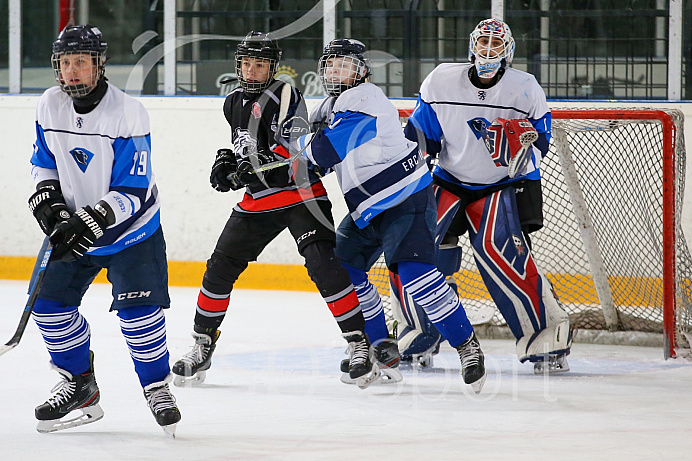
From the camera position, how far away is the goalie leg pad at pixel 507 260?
329 cm

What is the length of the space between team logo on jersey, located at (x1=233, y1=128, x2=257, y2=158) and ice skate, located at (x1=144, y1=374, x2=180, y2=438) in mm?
901

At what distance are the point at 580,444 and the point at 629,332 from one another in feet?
5.46

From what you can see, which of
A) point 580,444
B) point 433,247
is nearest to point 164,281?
point 433,247

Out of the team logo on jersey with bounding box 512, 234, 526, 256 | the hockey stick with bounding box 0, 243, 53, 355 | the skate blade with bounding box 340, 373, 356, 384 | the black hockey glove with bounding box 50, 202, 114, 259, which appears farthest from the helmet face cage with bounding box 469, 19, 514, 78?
the hockey stick with bounding box 0, 243, 53, 355

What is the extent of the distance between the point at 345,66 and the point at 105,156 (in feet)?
3.13

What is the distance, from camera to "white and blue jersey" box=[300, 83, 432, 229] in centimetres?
291

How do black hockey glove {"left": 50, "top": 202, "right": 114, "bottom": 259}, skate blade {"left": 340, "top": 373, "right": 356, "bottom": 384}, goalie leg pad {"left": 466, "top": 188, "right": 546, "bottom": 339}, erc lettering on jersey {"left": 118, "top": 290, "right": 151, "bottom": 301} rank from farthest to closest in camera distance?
goalie leg pad {"left": 466, "top": 188, "right": 546, "bottom": 339} → skate blade {"left": 340, "top": 373, "right": 356, "bottom": 384} → erc lettering on jersey {"left": 118, "top": 290, "right": 151, "bottom": 301} → black hockey glove {"left": 50, "top": 202, "right": 114, "bottom": 259}

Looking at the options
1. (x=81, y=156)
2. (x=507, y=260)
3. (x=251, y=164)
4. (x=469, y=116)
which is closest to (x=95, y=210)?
(x=81, y=156)

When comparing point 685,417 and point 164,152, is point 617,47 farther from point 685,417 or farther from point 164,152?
point 685,417

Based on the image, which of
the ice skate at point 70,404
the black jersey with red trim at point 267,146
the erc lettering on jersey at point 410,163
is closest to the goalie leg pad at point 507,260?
the erc lettering on jersey at point 410,163

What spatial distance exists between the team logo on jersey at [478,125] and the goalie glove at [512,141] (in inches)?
1.3

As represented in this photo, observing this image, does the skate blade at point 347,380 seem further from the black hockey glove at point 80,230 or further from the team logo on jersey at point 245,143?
the black hockey glove at point 80,230

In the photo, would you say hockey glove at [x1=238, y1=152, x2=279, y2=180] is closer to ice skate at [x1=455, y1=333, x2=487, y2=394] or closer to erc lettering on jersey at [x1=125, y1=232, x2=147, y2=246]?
erc lettering on jersey at [x1=125, y1=232, x2=147, y2=246]

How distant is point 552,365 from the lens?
3.35 m
